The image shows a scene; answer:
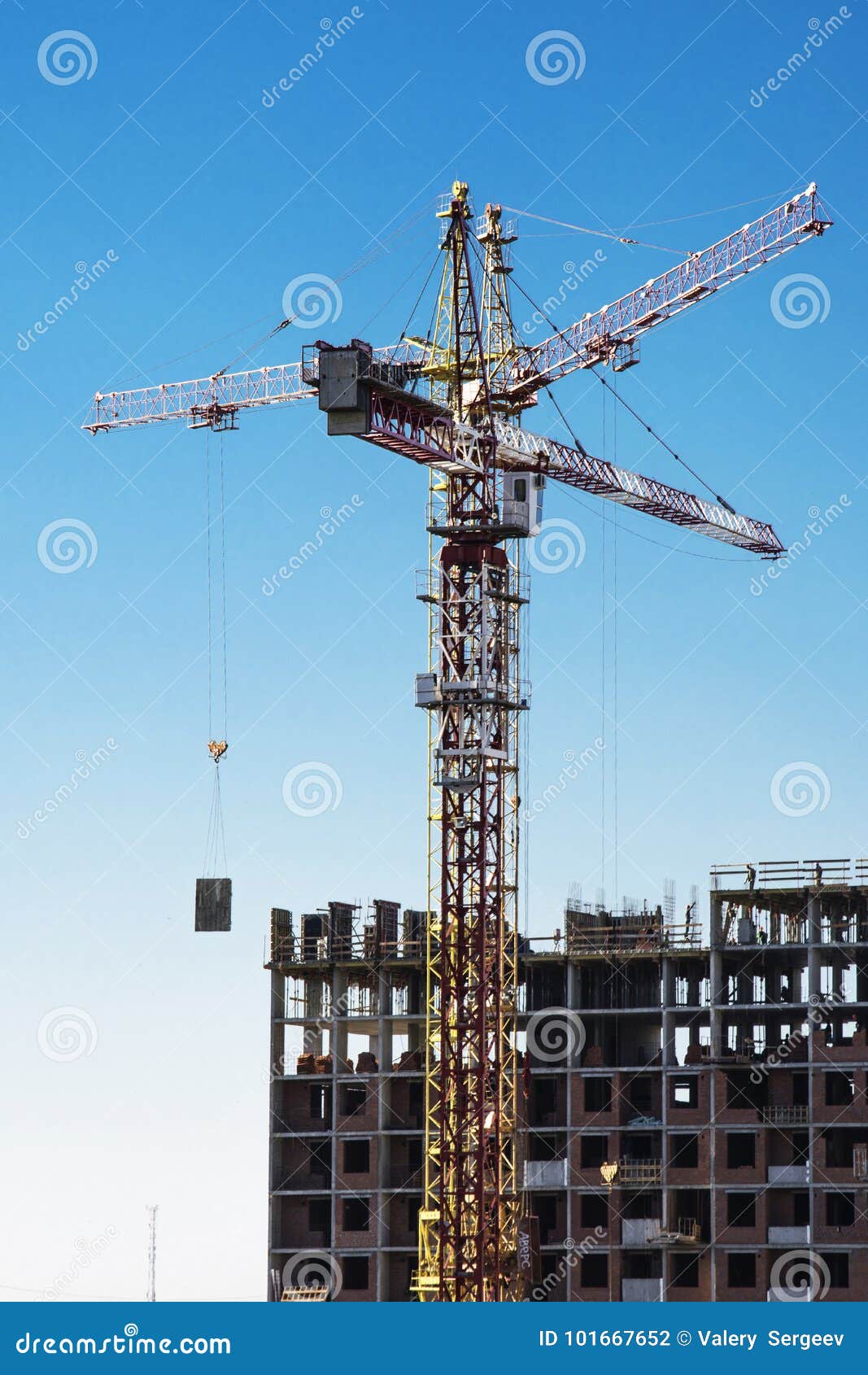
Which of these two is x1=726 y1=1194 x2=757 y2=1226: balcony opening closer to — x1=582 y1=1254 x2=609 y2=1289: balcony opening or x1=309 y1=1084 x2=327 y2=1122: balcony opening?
x1=582 y1=1254 x2=609 y2=1289: balcony opening

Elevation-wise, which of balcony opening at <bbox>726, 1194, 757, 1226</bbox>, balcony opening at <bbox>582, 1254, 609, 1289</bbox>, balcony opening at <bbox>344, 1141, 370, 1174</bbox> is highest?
balcony opening at <bbox>344, 1141, 370, 1174</bbox>

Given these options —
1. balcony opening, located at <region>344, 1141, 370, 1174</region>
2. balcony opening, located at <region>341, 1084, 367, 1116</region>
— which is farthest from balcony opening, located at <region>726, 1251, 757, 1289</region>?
balcony opening, located at <region>341, 1084, 367, 1116</region>

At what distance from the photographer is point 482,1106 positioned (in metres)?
93.6

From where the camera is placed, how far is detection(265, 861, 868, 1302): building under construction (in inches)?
4126

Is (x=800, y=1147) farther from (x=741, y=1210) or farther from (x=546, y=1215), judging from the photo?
(x=546, y=1215)

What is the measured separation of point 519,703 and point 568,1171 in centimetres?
2438

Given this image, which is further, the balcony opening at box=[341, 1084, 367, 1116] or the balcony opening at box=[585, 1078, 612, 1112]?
the balcony opening at box=[341, 1084, 367, 1116]

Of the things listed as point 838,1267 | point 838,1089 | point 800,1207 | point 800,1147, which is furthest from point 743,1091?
point 838,1267

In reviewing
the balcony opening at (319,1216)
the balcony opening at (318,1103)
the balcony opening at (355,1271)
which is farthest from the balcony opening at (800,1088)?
the balcony opening at (318,1103)

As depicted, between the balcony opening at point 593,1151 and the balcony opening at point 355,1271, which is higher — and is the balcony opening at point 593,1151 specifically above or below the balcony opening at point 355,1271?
above

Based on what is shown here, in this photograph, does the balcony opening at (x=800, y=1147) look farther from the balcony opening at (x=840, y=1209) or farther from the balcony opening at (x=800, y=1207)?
the balcony opening at (x=840, y=1209)

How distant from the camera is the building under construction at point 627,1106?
104812 mm

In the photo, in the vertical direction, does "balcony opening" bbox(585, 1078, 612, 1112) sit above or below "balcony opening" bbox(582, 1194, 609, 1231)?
above

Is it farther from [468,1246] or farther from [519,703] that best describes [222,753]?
[468,1246]
